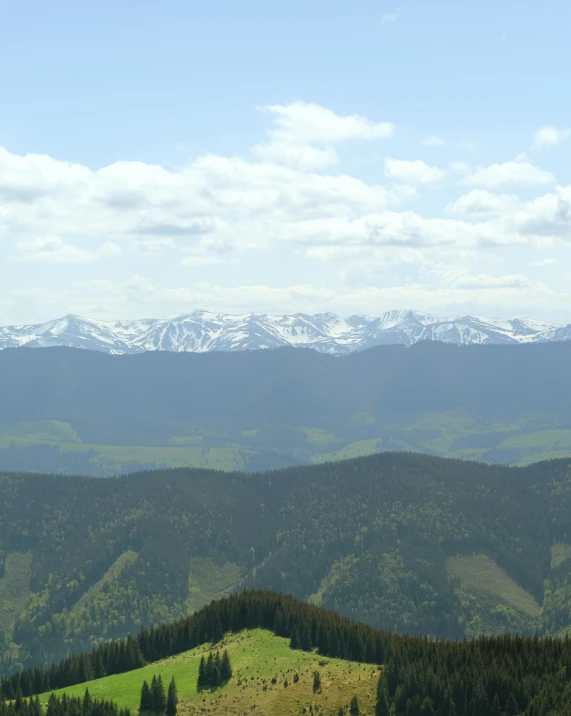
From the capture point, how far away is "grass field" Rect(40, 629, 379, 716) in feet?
468

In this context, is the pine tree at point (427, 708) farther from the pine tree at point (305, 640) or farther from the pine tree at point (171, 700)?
the pine tree at point (305, 640)

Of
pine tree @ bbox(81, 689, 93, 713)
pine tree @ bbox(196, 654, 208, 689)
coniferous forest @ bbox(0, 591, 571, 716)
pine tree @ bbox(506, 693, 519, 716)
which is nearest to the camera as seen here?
pine tree @ bbox(506, 693, 519, 716)

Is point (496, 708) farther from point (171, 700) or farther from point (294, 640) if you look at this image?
point (294, 640)

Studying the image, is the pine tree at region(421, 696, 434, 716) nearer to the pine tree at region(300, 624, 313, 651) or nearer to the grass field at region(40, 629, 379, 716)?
the grass field at region(40, 629, 379, 716)

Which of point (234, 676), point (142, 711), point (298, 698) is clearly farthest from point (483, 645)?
point (142, 711)

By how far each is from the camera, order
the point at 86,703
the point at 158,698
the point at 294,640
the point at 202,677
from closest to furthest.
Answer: the point at 158,698 → the point at 86,703 → the point at 202,677 → the point at 294,640

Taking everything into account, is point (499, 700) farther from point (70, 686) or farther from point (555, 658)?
point (70, 686)

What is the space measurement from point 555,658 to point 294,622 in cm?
6295

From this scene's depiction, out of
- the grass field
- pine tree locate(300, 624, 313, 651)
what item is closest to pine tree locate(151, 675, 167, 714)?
the grass field

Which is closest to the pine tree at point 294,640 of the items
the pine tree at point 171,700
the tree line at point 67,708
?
the pine tree at point 171,700

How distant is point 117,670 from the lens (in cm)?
19238

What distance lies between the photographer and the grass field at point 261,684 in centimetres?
14275

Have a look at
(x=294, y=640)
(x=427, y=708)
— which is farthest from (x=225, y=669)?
(x=427, y=708)

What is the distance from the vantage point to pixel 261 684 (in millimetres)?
154125
